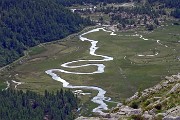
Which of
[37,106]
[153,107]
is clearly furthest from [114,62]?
[153,107]

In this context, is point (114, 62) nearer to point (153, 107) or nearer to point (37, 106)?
point (37, 106)

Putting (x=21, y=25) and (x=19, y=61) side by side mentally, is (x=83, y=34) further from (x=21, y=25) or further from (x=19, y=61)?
(x=19, y=61)

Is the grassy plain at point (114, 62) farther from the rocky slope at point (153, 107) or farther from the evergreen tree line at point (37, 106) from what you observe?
the rocky slope at point (153, 107)

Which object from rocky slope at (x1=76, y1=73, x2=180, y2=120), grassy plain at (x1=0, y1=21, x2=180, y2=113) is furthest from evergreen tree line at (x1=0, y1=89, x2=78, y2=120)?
rocky slope at (x1=76, y1=73, x2=180, y2=120)

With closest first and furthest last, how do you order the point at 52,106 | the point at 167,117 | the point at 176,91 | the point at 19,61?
the point at 167,117
the point at 176,91
the point at 52,106
the point at 19,61

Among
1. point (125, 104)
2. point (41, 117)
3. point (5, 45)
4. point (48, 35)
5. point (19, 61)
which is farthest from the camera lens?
point (48, 35)

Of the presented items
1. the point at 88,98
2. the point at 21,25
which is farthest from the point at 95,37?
the point at 88,98
